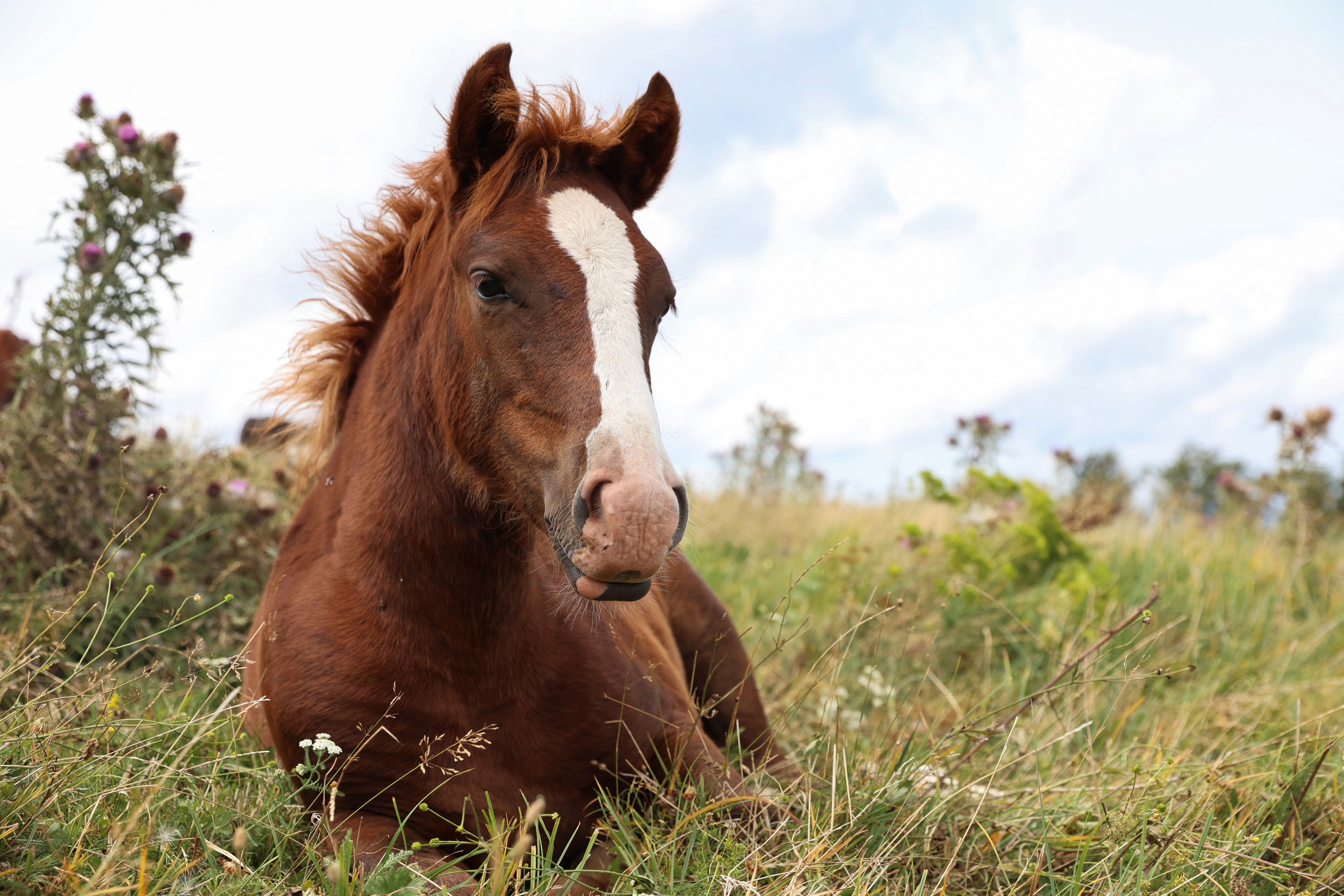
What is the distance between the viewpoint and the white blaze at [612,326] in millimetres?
1984

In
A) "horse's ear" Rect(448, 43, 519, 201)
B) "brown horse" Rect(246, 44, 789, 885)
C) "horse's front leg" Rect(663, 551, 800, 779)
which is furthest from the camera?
"horse's front leg" Rect(663, 551, 800, 779)

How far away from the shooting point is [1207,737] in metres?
3.95

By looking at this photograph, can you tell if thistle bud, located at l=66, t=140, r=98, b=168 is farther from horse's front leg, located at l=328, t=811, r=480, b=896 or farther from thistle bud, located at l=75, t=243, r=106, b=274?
horse's front leg, located at l=328, t=811, r=480, b=896

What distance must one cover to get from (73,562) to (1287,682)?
6.15 meters

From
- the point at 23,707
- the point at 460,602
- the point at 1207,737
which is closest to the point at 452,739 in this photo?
the point at 460,602

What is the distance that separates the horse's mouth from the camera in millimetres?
1994

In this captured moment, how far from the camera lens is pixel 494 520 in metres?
2.49

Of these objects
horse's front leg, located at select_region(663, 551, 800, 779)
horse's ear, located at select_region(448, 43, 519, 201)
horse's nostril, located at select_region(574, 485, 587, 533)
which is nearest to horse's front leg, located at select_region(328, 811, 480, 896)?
horse's nostril, located at select_region(574, 485, 587, 533)

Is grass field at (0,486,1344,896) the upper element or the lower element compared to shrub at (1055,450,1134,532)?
lower

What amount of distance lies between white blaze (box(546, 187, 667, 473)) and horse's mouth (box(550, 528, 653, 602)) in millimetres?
263

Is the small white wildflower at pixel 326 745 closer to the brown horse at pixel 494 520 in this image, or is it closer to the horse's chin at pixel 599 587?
the brown horse at pixel 494 520

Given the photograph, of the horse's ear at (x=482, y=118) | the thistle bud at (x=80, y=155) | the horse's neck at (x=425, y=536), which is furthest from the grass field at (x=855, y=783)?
the thistle bud at (x=80, y=155)

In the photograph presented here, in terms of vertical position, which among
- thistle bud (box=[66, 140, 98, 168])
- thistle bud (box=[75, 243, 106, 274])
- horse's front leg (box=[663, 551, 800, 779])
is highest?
thistle bud (box=[66, 140, 98, 168])

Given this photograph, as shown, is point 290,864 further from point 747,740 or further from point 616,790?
point 747,740
